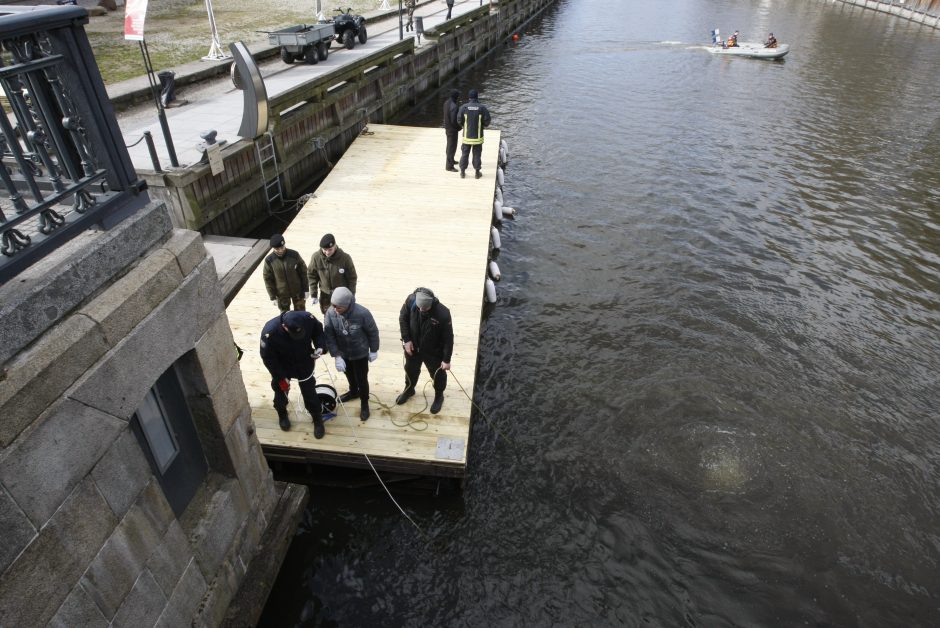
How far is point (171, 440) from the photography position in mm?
5184

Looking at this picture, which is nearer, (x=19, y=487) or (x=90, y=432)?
(x=19, y=487)

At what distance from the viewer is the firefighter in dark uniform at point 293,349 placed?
6759 millimetres

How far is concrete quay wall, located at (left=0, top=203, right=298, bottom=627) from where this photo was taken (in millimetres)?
3352

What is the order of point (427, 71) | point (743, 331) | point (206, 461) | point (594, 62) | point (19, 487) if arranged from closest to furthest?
1. point (19, 487)
2. point (206, 461)
3. point (743, 331)
4. point (427, 71)
5. point (594, 62)

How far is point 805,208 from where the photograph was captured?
17578mm

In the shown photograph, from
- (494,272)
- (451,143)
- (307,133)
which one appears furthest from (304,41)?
(494,272)

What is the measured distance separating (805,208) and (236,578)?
18.1 m

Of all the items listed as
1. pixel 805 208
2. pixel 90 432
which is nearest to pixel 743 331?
pixel 805 208

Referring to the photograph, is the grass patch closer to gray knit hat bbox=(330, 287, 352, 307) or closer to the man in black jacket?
gray knit hat bbox=(330, 287, 352, 307)

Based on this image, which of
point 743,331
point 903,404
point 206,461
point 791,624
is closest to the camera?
point 206,461

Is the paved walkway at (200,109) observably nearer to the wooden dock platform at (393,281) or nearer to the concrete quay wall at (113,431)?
the wooden dock platform at (393,281)

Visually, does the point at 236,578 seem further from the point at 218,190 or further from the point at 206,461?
the point at 218,190

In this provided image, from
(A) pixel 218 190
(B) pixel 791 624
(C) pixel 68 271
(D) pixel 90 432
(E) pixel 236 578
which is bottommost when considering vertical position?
(B) pixel 791 624

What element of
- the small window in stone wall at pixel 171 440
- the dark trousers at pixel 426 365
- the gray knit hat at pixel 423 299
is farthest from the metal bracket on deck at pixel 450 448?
the small window in stone wall at pixel 171 440
